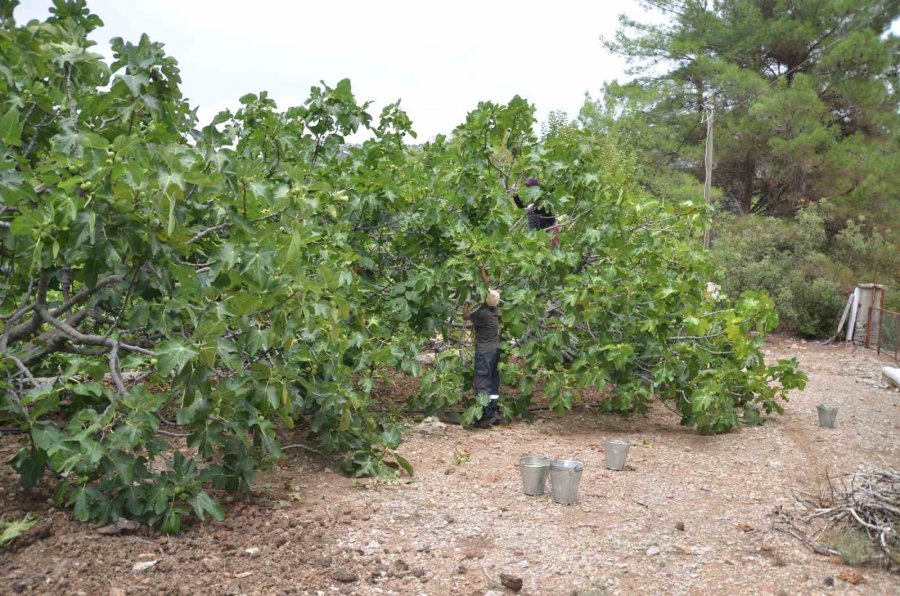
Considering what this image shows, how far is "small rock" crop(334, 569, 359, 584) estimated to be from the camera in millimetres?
3727

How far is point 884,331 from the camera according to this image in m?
14.3

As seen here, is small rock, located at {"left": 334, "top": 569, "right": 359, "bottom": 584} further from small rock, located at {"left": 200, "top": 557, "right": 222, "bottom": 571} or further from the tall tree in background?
the tall tree in background

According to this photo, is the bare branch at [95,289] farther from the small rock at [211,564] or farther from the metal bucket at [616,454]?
the metal bucket at [616,454]

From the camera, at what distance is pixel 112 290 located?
411 centimetres

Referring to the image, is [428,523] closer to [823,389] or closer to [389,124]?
[389,124]

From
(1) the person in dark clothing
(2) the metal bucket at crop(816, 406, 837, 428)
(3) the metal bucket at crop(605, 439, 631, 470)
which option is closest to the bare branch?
(3) the metal bucket at crop(605, 439, 631, 470)

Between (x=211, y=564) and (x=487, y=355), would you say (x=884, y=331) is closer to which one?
(x=487, y=355)

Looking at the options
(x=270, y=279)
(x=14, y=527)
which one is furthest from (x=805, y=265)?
(x=14, y=527)

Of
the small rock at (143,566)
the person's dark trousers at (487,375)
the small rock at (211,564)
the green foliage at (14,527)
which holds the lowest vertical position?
the small rock at (211,564)

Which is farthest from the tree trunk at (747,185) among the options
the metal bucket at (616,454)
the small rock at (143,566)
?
the small rock at (143,566)

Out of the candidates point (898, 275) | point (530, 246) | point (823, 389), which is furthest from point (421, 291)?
point (898, 275)

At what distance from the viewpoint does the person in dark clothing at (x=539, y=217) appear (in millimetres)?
7570

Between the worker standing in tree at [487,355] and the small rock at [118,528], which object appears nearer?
the small rock at [118,528]

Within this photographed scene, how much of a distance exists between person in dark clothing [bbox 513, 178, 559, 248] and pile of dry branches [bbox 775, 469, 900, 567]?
3394mm
